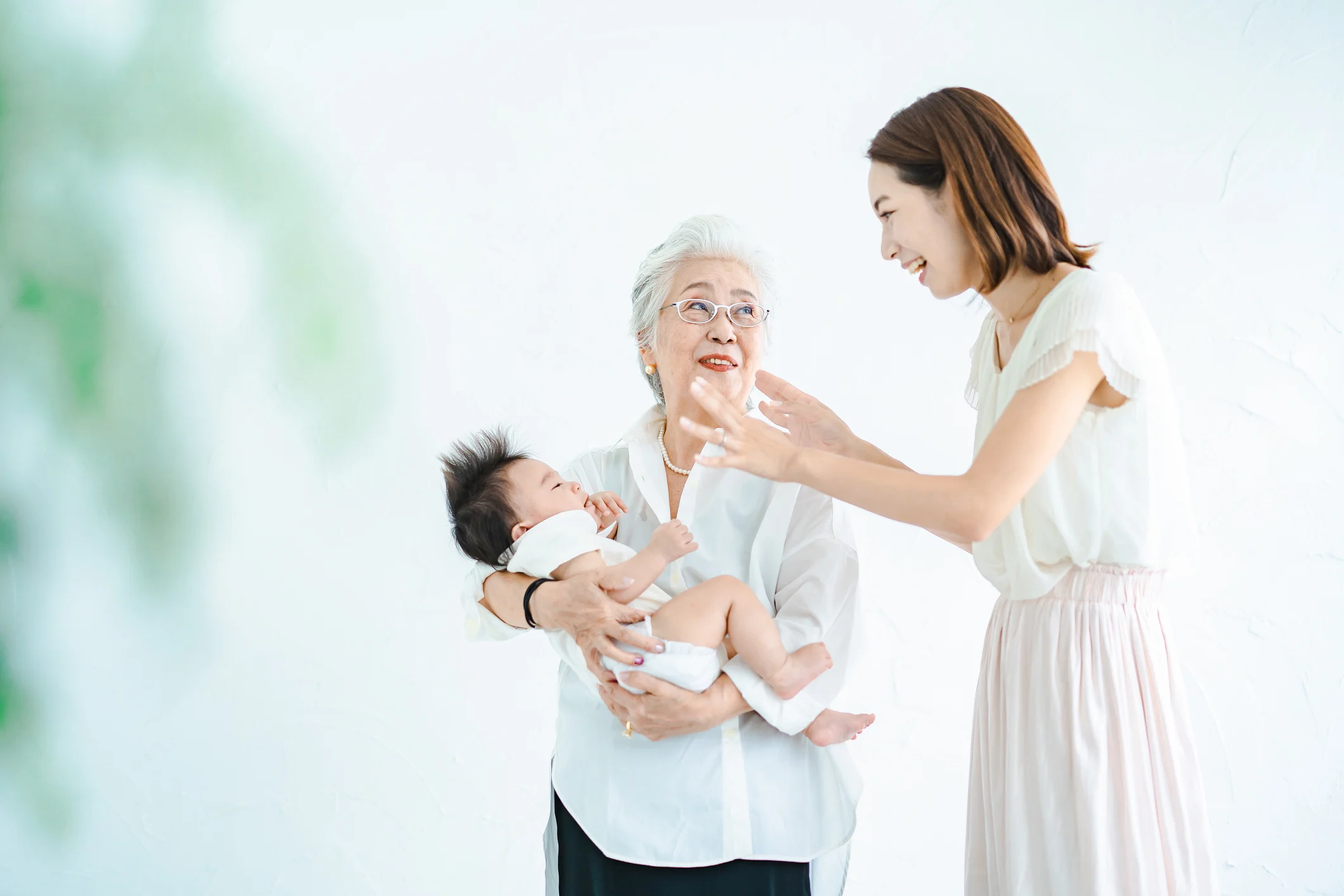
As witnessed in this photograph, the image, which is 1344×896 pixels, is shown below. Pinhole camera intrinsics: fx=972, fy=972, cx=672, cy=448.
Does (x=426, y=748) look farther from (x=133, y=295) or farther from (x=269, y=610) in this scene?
(x=133, y=295)

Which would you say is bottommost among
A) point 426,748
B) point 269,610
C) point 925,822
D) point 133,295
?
point 925,822

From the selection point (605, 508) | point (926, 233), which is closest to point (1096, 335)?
point (926, 233)

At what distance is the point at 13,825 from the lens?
3.00m

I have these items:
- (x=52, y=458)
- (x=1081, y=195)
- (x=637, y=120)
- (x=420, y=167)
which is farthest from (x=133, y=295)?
(x=1081, y=195)

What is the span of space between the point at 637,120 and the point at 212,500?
173cm

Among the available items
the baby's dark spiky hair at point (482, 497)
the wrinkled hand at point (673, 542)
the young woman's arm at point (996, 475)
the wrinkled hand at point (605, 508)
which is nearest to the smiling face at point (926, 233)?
the young woman's arm at point (996, 475)

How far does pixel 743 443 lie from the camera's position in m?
1.45

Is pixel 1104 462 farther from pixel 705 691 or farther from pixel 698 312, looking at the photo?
pixel 698 312

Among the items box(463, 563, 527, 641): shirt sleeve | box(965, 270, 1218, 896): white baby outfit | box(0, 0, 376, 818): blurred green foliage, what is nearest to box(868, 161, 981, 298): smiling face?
box(965, 270, 1218, 896): white baby outfit

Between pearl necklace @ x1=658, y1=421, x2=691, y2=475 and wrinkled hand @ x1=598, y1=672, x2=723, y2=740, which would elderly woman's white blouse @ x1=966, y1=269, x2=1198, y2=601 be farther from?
pearl necklace @ x1=658, y1=421, x2=691, y2=475

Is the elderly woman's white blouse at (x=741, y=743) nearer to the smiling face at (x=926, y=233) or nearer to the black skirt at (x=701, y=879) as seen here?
the black skirt at (x=701, y=879)

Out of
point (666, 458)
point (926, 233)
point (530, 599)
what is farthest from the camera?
point (666, 458)

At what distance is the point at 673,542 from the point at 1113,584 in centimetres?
68

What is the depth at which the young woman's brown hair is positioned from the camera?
141cm
